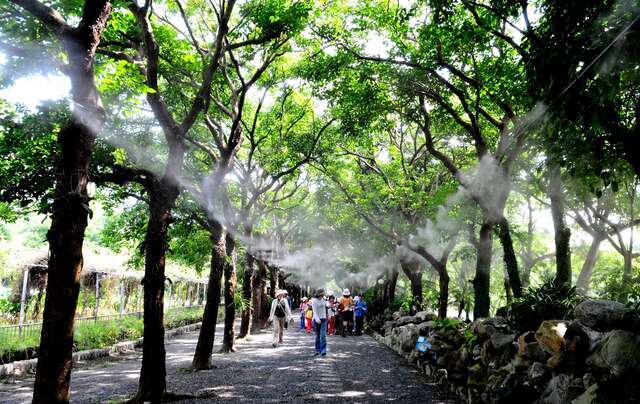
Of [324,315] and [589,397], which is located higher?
[324,315]

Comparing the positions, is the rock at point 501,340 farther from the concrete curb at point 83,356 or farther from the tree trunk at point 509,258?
the concrete curb at point 83,356

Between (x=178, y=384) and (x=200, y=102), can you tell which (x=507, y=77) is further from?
(x=178, y=384)

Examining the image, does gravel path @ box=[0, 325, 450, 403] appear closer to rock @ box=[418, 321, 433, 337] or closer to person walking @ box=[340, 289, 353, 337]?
rock @ box=[418, 321, 433, 337]

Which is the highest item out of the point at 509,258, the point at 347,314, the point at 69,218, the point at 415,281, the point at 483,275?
the point at 509,258

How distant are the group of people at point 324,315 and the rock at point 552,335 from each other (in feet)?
24.8

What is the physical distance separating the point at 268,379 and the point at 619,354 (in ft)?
22.3

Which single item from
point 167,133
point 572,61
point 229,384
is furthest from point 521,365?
point 167,133

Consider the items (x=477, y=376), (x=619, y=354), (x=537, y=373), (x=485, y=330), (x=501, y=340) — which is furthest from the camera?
(x=485, y=330)

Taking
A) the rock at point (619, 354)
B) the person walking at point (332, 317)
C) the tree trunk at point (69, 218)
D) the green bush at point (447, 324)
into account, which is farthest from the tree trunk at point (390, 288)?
the tree trunk at point (69, 218)

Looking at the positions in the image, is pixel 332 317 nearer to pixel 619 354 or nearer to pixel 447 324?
pixel 447 324

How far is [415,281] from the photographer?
2003 centimetres

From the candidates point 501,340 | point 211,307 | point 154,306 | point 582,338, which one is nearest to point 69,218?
point 154,306

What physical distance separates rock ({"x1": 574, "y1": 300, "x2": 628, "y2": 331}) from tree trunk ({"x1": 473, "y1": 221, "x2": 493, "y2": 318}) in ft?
17.0

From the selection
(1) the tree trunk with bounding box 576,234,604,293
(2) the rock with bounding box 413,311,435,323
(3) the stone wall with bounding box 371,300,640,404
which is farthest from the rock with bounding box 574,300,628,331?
(1) the tree trunk with bounding box 576,234,604,293
